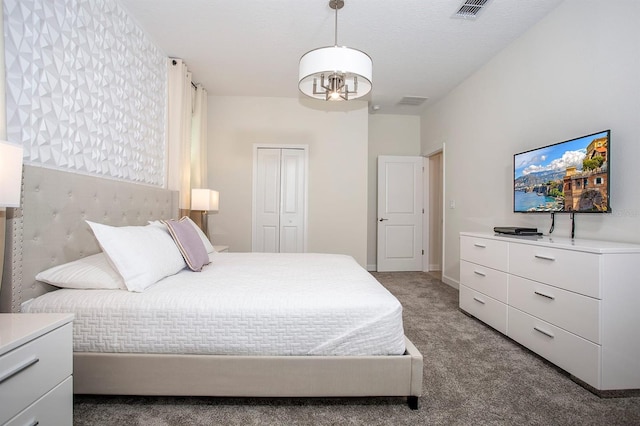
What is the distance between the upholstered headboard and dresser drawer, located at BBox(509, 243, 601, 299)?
3.01 meters

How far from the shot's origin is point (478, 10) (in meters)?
2.47

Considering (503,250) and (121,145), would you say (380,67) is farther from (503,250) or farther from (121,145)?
(121,145)

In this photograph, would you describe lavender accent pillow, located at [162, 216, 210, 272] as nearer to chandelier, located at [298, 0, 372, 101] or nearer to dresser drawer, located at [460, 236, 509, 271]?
chandelier, located at [298, 0, 372, 101]

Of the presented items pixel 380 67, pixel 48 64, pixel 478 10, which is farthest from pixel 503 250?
pixel 48 64

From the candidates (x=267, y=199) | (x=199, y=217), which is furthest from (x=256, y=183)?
(x=199, y=217)

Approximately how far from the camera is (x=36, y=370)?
1048mm

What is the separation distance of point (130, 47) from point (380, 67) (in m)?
2.55

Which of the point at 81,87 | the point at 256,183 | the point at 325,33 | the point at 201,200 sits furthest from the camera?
the point at 256,183

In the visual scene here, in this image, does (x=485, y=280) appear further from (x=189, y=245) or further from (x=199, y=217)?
(x=199, y=217)

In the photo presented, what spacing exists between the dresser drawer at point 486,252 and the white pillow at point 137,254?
97.7 inches

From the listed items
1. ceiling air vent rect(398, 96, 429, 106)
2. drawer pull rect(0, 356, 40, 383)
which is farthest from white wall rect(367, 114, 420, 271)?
drawer pull rect(0, 356, 40, 383)

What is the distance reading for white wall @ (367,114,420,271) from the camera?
5.23 m

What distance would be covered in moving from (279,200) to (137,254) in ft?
9.34

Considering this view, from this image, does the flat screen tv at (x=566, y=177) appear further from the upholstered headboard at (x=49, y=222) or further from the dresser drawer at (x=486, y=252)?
the upholstered headboard at (x=49, y=222)
